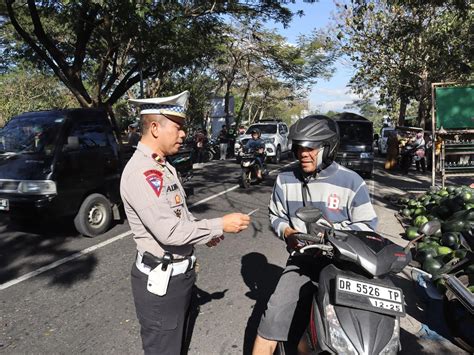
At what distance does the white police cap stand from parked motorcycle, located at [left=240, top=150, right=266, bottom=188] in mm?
9145

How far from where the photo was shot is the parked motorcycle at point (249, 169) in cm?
1160

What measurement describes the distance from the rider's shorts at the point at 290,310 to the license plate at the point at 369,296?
60cm

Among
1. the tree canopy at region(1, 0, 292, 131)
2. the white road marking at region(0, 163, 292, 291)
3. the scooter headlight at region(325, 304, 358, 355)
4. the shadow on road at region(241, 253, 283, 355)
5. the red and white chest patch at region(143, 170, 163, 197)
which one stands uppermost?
the tree canopy at region(1, 0, 292, 131)

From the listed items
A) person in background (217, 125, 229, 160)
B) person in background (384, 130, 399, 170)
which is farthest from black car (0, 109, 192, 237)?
person in background (217, 125, 229, 160)

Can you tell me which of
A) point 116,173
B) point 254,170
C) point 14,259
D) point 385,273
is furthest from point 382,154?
point 385,273

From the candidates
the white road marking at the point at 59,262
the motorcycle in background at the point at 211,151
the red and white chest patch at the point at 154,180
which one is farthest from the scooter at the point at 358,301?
the motorcycle in background at the point at 211,151

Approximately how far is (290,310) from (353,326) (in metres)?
0.67

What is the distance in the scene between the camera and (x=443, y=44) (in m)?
17.4

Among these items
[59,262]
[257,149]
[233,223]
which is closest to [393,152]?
[257,149]

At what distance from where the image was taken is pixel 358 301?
1906 millimetres

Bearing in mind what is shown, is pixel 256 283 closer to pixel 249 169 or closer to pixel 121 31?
pixel 249 169

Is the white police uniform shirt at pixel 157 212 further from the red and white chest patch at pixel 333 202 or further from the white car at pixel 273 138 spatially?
the white car at pixel 273 138

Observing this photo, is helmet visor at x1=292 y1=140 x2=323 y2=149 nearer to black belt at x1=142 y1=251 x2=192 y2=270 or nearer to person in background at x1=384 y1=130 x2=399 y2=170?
black belt at x1=142 y1=251 x2=192 y2=270

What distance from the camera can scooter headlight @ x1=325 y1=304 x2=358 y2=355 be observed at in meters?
1.85
